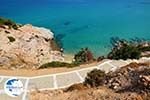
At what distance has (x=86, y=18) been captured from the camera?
86312 millimetres

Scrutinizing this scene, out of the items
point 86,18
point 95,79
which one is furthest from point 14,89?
point 86,18

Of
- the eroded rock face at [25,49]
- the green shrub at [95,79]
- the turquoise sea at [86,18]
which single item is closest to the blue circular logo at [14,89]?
the green shrub at [95,79]

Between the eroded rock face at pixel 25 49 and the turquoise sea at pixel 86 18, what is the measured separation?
239 inches

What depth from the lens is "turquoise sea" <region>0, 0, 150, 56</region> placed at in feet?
227

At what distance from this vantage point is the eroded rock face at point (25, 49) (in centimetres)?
4426

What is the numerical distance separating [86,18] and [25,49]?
37.1 meters

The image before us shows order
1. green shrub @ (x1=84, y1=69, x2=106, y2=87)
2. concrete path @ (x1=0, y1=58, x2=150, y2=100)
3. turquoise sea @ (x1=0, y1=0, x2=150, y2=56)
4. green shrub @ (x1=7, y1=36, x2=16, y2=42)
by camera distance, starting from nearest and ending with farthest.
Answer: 1. green shrub @ (x1=84, y1=69, x2=106, y2=87)
2. concrete path @ (x1=0, y1=58, x2=150, y2=100)
3. green shrub @ (x1=7, y1=36, x2=16, y2=42)
4. turquoise sea @ (x1=0, y1=0, x2=150, y2=56)

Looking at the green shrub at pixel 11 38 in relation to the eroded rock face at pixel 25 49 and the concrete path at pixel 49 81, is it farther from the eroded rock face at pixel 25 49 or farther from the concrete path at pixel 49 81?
the concrete path at pixel 49 81

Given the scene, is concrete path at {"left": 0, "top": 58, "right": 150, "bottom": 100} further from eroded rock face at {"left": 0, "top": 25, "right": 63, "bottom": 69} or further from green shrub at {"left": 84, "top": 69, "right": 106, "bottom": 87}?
eroded rock face at {"left": 0, "top": 25, "right": 63, "bottom": 69}

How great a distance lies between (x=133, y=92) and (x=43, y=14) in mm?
72372

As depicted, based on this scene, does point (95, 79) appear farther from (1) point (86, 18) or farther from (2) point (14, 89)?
(1) point (86, 18)

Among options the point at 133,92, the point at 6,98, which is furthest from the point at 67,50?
the point at 133,92

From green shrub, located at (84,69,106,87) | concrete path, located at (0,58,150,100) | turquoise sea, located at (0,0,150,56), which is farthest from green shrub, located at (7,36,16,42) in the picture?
green shrub, located at (84,69,106,87)

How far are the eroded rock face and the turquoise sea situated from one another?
239 inches
